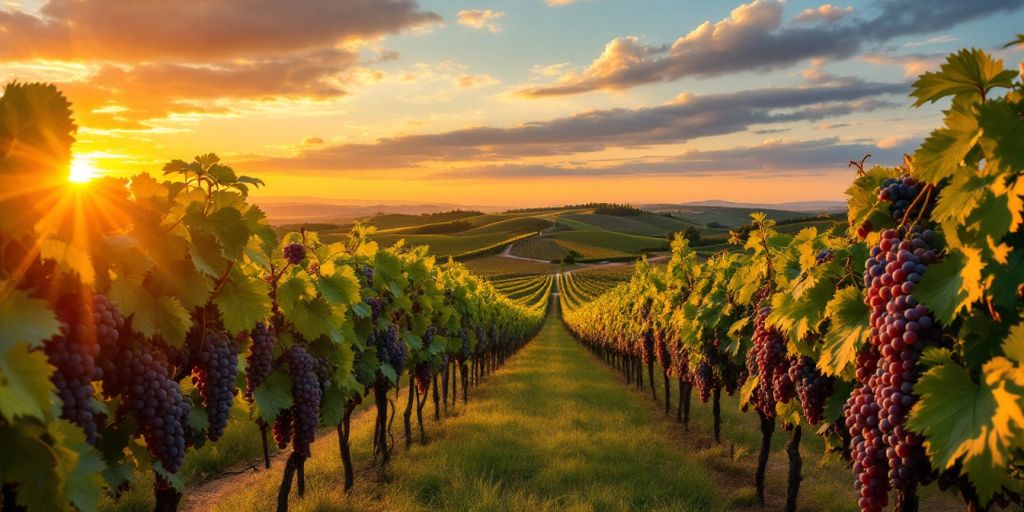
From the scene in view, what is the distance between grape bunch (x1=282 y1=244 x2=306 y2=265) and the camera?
707 centimetres

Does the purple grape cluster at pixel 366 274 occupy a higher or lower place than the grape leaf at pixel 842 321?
lower

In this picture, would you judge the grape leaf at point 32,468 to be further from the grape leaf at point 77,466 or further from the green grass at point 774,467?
the green grass at point 774,467

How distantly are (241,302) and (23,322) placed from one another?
214cm

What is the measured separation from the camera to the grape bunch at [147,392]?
336 centimetres

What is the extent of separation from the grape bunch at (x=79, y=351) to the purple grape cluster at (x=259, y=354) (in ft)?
6.38

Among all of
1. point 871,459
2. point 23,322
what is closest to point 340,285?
point 23,322

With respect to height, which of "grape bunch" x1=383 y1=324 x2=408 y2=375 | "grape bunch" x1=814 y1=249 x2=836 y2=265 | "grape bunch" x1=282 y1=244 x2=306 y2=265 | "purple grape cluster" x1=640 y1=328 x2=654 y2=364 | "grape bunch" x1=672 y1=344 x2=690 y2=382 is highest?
"grape bunch" x1=814 y1=249 x2=836 y2=265

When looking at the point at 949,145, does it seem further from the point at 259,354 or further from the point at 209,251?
the point at 259,354

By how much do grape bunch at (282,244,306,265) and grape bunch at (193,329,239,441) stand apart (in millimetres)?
2917

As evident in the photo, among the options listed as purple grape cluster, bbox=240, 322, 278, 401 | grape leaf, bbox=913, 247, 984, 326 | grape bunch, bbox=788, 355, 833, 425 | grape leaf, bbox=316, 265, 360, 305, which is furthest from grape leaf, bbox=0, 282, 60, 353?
grape bunch, bbox=788, 355, 833, 425

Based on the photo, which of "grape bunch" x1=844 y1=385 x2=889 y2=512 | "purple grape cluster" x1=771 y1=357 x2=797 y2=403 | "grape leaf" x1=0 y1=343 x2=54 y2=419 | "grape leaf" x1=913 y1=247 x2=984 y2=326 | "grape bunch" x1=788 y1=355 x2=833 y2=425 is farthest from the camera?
"purple grape cluster" x1=771 y1=357 x2=797 y2=403

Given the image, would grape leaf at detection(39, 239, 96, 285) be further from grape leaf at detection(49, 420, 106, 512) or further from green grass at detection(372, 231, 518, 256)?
green grass at detection(372, 231, 518, 256)

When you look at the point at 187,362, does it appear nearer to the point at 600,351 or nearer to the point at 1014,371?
the point at 1014,371

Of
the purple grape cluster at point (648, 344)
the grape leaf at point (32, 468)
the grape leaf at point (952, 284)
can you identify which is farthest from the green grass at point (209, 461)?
the purple grape cluster at point (648, 344)
